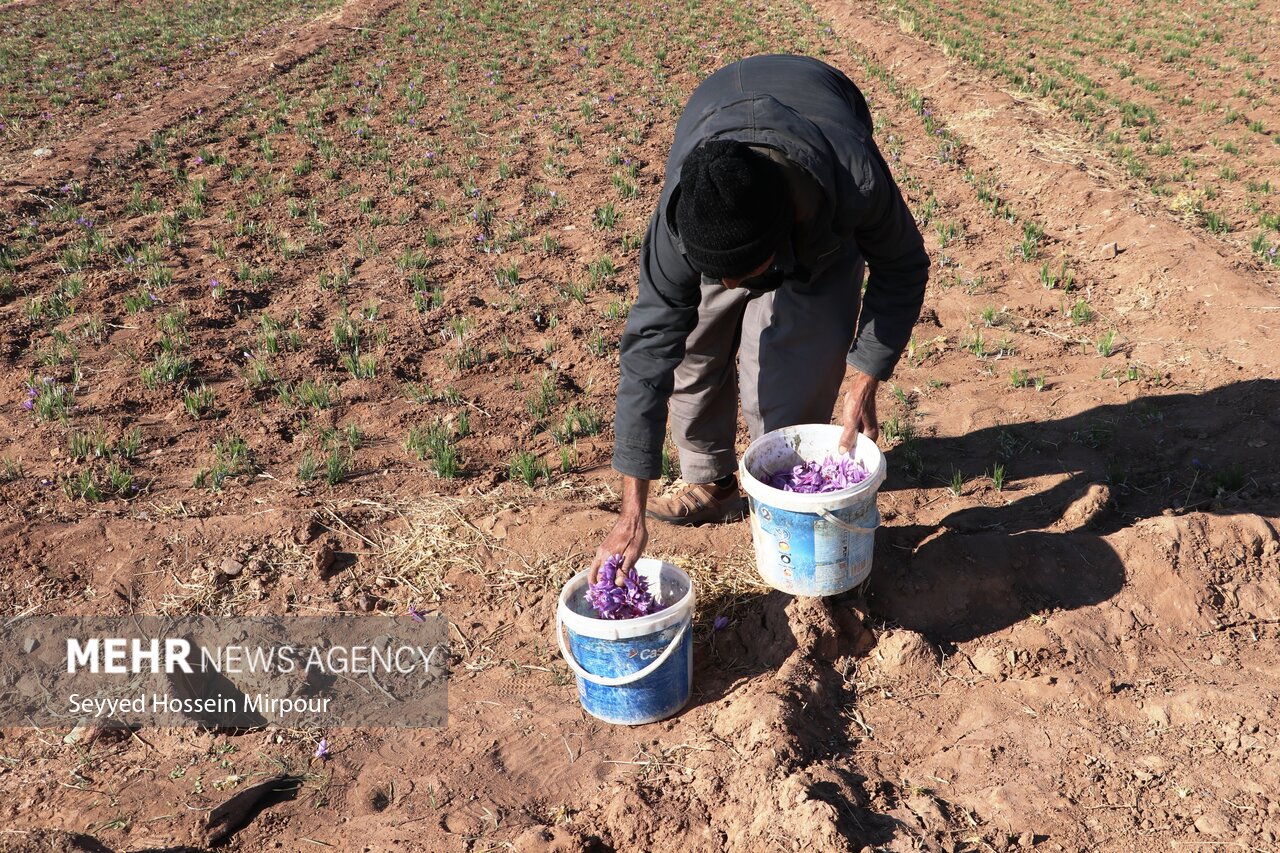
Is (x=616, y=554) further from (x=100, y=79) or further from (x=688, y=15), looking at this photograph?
(x=688, y=15)

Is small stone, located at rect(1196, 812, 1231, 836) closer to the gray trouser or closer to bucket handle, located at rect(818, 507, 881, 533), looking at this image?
bucket handle, located at rect(818, 507, 881, 533)

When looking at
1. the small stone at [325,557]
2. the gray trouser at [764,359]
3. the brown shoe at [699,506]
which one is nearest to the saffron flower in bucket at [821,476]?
the gray trouser at [764,359]

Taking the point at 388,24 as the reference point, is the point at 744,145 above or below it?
above

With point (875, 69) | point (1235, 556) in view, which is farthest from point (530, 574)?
point (875, 69)

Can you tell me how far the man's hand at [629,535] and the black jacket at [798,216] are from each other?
5 centimetres

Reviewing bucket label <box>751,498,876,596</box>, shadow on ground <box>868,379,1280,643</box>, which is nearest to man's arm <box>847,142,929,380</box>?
bucket label <box>751,498,876,596</box>

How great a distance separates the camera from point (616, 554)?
9.92ft

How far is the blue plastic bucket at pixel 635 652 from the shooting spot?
2.95m

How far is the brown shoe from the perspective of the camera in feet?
13.7

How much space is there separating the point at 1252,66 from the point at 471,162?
8397mm

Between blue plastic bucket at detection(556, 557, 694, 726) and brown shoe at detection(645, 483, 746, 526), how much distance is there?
2.80ft

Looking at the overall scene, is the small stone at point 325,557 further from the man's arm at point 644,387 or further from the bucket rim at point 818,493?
the bucket rim at point 818,493

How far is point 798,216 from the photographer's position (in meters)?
2.78

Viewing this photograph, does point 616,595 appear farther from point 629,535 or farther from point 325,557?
point 325,557
